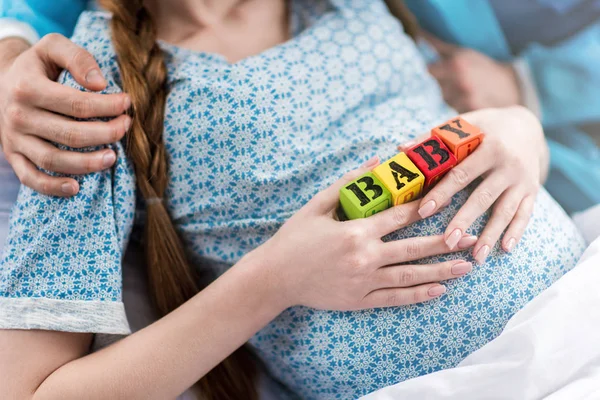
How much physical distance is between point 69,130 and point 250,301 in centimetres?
32

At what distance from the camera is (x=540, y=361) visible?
615 millimetres

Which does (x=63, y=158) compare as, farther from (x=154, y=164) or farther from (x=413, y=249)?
(x=413, y=249)

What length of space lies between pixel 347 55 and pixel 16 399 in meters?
0.66

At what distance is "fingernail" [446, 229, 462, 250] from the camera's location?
2.21ft

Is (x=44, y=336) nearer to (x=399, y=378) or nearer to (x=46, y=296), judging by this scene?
(x=46, y=296)

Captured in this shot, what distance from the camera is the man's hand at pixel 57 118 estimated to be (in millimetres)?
707

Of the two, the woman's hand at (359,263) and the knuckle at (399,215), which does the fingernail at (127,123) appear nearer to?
the woman's hand at (359,263)

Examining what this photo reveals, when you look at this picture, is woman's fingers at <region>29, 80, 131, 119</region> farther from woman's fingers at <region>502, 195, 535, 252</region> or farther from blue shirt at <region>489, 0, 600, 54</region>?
blue shirt at <region>489, 0, 600, 54</region>

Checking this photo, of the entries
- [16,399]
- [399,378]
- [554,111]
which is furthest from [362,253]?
[554,111]

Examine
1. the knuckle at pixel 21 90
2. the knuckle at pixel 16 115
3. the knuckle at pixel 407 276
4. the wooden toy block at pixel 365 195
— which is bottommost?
the knuckle at pixel 407 276

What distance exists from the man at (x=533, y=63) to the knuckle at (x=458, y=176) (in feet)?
1.65

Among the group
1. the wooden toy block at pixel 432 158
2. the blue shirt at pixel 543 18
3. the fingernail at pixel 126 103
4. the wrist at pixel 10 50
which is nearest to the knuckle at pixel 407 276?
the wooden toy block at pixel 432 158

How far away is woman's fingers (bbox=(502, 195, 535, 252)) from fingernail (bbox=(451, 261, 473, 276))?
0.21ft

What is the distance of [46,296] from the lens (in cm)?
69
